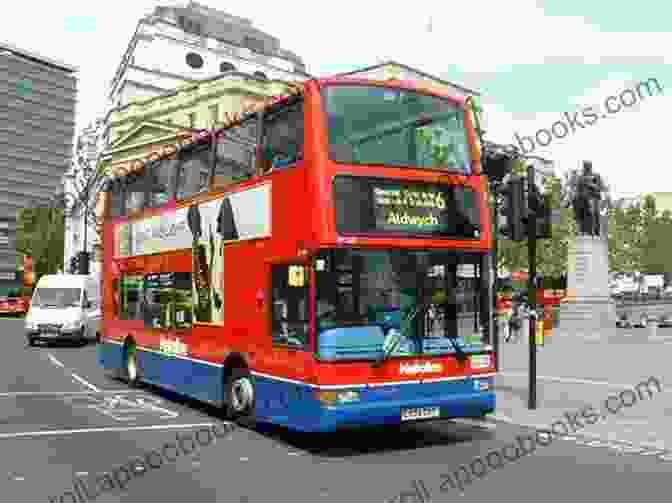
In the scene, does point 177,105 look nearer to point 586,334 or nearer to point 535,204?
point 586,334

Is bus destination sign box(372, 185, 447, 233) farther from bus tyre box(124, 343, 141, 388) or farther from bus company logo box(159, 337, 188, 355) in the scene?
bus tyre box(124, 343, 141, 388)

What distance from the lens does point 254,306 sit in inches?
399

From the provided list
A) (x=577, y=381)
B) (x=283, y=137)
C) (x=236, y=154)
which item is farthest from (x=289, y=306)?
(x=577, y=381)

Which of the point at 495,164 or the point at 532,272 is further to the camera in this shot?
the point at 532,272

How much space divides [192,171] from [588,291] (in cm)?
2276

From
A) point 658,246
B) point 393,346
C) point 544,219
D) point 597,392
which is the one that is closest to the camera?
point 393,346

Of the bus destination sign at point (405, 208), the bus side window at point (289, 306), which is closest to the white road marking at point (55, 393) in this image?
the bus side window at point (289, 306)

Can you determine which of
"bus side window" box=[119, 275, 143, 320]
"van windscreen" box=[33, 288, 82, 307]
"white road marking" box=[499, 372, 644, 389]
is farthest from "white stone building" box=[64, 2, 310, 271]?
"white road marking" box=[499, 372, 644, 389]

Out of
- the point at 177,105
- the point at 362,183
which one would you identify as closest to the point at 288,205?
the point at 362,183

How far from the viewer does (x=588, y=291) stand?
31.2m

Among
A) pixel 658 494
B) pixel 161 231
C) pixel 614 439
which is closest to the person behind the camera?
pixel 658 494

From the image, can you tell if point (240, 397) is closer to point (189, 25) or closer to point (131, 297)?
point (131, 297)

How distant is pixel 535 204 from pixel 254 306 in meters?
4.74

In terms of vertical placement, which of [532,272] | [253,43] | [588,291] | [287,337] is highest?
[253,43]
